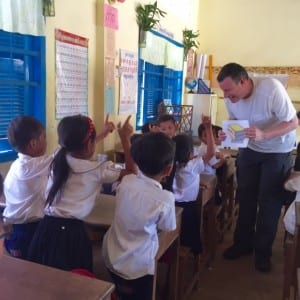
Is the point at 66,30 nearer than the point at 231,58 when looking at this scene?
Yes

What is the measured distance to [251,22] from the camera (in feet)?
18.2

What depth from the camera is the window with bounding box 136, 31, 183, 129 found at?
4.08m

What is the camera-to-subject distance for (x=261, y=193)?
8.65 feet

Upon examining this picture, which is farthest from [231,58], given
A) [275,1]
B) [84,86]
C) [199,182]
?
[199,182]

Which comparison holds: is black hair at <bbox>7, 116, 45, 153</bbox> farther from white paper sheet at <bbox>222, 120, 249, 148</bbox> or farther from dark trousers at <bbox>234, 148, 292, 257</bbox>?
dark trousers at <bbox>234, 148, 292, 257</bbox>

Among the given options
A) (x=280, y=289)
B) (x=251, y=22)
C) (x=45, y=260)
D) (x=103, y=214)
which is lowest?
(x=280, y=289)

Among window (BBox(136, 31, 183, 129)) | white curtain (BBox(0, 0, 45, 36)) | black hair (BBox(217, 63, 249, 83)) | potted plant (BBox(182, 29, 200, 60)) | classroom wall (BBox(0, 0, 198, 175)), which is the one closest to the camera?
white curtain (BBox(0, 0, 45, 36))

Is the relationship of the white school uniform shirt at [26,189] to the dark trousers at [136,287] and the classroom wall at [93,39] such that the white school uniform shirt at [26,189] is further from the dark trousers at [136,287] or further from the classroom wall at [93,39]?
the classroom wall at [93,39]

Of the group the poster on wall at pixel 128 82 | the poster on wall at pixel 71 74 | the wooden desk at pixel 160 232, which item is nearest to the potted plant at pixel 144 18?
the poster on wall at pixel 128 82

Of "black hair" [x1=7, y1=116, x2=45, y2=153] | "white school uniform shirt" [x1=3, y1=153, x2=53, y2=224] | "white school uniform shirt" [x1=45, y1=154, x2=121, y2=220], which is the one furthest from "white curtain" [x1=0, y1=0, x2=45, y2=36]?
"white school uniform shirt" [x1=45, y1=154, x2=121, y2=220]

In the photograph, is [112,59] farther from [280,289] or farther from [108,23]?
[280,289]

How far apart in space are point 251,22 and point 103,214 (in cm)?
483

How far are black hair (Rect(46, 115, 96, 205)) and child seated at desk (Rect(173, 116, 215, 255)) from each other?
793mm

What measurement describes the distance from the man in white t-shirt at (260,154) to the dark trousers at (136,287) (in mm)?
1230
